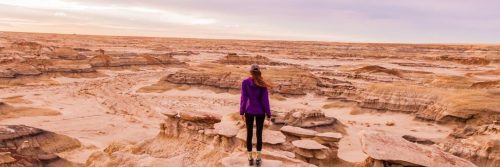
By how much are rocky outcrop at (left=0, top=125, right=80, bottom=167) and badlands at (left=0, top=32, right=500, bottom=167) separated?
0.17ft

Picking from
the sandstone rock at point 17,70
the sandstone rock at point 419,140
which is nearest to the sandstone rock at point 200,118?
the sandstone rock at point 419,140

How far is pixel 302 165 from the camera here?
10.3 meters

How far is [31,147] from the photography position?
1681 cm

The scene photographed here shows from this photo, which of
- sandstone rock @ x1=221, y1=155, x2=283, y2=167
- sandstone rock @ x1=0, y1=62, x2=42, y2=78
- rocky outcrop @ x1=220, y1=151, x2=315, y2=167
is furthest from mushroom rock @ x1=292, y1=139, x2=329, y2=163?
sandstone rock @ x1=0, y1=62, x2=42, y2=78

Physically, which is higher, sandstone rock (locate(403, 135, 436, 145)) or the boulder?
the boulder

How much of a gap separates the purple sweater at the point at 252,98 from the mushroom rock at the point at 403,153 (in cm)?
328

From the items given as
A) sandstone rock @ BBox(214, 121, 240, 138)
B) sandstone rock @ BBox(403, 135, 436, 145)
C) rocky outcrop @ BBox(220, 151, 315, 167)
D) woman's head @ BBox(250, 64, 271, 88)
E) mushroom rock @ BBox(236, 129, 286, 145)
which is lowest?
sandstone rock @ BBox(403, 135, 436, 145)

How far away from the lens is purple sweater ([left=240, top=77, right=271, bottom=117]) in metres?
8.86

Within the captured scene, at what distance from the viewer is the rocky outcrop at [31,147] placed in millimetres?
15164

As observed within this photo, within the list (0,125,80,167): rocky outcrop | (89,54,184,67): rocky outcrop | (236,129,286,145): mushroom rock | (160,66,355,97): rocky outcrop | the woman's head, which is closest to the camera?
the woman's head

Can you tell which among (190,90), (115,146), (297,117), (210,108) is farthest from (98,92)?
(115,146)

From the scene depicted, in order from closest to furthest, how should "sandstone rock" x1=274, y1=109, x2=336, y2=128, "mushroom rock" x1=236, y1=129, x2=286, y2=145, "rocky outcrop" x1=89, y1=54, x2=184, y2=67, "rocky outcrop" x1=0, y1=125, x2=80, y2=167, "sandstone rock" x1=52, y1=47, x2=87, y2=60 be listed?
"mushroom rock" x1=236, y1=129, x2=286, y2=145, "rocky outcrop" x1=0, y1=125, x2=80, y2=167, "sandstone rock" x1=274, y1=109, x2=336, y2=128, "rocky outcrop" x1=89, y1=54, x2=184, y2=67, "sandstone rock" x1=52, y1=47, x2=87, y2=60

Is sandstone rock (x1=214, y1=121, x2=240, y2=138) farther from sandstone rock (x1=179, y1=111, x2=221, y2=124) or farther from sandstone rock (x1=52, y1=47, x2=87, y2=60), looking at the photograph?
sandstone rock (x1=52, y1=47, x2=87, y2=60)

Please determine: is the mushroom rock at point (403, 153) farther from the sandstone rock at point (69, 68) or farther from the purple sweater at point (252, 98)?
the sandstone rock at point (69, 68)
